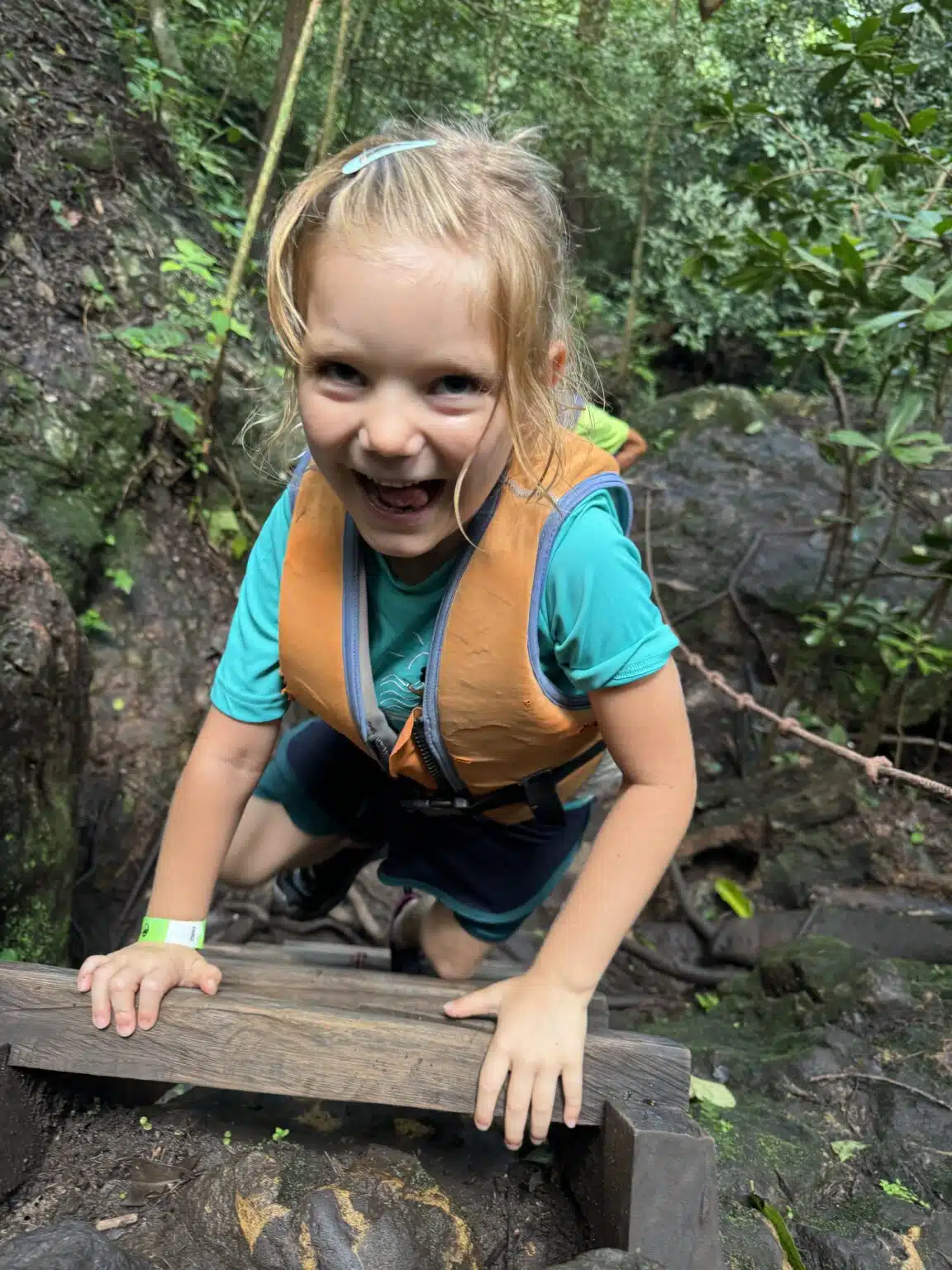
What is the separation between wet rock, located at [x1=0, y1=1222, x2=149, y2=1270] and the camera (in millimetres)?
958

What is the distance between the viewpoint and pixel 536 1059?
1.21 metres

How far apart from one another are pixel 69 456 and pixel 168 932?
6.77 ft

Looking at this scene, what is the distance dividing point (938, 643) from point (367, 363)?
355 centimetres

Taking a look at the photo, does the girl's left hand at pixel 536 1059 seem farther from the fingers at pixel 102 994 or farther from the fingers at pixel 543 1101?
the fingers at pixel 102 994

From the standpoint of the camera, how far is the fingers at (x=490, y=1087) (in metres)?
1.20

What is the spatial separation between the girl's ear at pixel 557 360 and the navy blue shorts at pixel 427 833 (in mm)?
864

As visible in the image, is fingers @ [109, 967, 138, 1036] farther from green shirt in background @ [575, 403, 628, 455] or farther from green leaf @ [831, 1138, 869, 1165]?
green shirt in background @ [575, 403, 628, 455]

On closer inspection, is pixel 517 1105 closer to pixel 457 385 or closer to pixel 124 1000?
pixel 124 1000

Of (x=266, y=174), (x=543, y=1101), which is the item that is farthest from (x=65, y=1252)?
(x=266, y=174)

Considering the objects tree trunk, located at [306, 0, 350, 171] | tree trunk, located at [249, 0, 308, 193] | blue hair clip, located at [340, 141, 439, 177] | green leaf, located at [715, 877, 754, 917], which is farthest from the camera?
tree trunk, located at [249, 0, 308, 193]

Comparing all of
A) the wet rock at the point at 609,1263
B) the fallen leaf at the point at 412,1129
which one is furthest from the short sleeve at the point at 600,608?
the fallen leaf at the point at 412,1129

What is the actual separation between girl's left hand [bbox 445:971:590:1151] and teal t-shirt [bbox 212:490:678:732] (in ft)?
1.45

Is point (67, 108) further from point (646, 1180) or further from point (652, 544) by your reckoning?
point (646, 1180)

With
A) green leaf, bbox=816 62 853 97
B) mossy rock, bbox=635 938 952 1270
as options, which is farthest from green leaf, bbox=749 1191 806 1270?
green leaf, bbox=816 62 853 97
